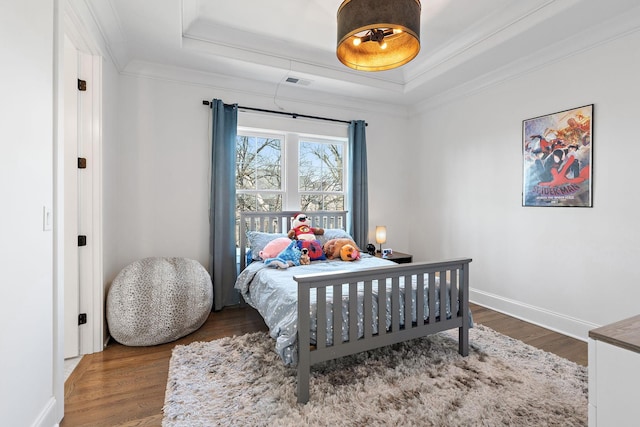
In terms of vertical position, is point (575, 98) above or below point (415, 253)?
above

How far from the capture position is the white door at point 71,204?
2.27 meters

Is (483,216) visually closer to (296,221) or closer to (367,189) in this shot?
(367,189)

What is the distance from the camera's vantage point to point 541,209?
3.02m

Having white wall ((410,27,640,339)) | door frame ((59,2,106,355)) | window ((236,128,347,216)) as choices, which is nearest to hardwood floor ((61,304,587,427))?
door frame ((59,2,106,355))

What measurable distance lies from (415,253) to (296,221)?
2005 millimetres

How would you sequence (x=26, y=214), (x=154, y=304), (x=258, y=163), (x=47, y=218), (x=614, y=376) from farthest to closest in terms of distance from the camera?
(x=258, y=163), (x=154, y=304), (x=47, y=218), (x=26, y=214), (x=614, y=376)

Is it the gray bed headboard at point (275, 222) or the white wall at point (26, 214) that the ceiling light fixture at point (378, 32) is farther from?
the gray bed headboard at point (275, 222)

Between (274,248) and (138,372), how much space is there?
4.94 ft

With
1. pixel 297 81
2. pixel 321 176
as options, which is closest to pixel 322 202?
pixel 321 176

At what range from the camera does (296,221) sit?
3.62 meters

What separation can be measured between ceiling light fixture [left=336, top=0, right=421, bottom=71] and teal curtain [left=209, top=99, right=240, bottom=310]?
186 cm

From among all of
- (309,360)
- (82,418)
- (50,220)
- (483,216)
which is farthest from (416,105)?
(82,418)

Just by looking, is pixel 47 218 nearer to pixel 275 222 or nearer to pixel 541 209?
pixel 275 222

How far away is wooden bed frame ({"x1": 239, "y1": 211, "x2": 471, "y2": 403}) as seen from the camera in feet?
6.02
